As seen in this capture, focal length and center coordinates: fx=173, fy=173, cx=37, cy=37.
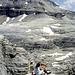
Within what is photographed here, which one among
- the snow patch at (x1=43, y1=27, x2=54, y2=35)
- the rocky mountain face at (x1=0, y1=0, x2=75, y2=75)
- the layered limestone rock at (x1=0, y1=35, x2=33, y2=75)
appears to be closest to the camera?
the layered limestone rock at (x1=0, y1=35, x2=33, y2=75)

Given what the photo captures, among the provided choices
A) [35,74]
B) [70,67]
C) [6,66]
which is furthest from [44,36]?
[35,74]

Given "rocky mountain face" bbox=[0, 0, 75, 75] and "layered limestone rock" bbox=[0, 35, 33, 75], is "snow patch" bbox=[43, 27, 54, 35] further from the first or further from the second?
"layered limestone rock" bbox=[0, 35, 33, 75]

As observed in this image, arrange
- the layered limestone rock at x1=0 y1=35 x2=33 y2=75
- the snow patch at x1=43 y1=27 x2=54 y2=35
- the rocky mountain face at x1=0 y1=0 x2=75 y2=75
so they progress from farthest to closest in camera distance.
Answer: the snow patch at x1=43 y1=27 x2=54 y2=35 < the rocky mountain face at x1=0 y1=0 x2=75 y2=75 < the layered limestone rock at x1=0 y1=35 x2=33 y2=75

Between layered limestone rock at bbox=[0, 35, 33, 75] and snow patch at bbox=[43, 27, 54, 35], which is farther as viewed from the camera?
snow patch at bbox=[43, 27, 54, 35]

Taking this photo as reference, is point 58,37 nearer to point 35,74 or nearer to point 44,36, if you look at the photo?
point 44,36

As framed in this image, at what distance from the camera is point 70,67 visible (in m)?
23.5

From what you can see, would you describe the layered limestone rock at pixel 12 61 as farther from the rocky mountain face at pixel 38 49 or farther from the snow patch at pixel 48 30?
the snow patch at pixel 48 30

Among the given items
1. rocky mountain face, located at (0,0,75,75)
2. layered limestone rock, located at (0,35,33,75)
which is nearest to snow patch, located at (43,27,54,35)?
rocky mountain face, located at (0,0,75,75)

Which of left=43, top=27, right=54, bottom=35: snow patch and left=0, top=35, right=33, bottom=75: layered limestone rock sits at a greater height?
left=0, top=35, right=33, bottom=75: layered limestone rock

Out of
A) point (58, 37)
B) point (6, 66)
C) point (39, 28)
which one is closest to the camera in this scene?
point (6, 66)

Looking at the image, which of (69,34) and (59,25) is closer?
(69,34)

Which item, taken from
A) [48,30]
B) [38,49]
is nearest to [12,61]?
[38,49]

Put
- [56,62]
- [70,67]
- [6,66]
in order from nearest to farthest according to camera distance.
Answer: [6,66] → [70,67] → [56,62]

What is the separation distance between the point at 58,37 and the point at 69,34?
11.0 feet
